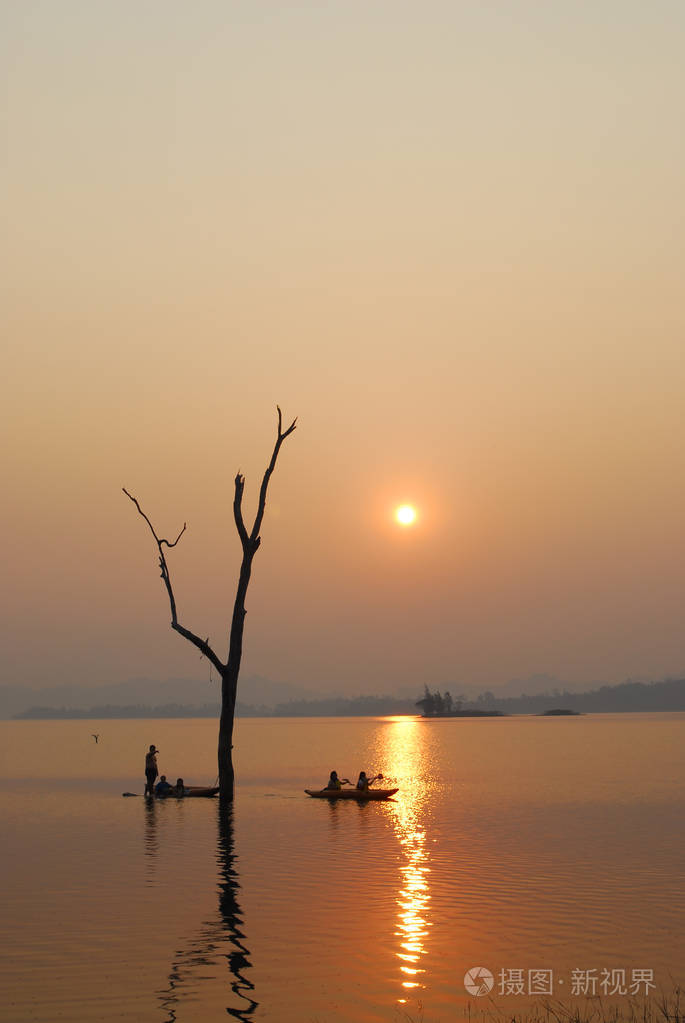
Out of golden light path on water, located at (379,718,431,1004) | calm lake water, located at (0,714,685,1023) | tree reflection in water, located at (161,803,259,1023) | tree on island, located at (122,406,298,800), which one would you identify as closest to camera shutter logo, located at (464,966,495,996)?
calm lake water, located at (0,714,685,1023)

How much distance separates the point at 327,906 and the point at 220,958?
5.99 m

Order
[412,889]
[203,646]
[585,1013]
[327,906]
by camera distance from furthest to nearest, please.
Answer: [203,646] < [412,889] < [327,906] < [585,1013]

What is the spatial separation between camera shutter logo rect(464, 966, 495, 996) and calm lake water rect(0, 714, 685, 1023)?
21cm

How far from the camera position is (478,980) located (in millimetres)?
19500

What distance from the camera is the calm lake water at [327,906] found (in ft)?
60.9

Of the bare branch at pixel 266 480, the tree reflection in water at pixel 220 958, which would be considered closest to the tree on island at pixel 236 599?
the bare branch at pixel 266 480

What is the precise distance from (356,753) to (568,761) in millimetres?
37648

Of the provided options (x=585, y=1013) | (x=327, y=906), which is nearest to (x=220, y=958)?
(x=327, y=906)

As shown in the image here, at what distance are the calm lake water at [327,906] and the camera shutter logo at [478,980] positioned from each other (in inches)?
8.3

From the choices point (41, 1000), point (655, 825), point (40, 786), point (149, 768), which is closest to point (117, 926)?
point (41, 1000)

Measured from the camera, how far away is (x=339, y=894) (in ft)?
93.1

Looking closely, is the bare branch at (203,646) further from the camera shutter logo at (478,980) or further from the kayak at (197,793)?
the camera shutter logo at (478,980)

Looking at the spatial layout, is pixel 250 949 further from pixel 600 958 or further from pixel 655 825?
pixel 655 825

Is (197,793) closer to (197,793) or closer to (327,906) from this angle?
(197,793)
